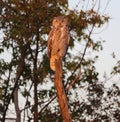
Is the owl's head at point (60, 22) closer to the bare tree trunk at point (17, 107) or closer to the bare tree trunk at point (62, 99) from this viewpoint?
the bare tree trunk at point (62, 99)

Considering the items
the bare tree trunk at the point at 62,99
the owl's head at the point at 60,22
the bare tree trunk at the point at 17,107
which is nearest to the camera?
the bare tree trunk at the point at 62,99

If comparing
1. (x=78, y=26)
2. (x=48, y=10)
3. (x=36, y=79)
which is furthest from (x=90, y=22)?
(x=36, y=79)

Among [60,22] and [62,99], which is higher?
[60,22]

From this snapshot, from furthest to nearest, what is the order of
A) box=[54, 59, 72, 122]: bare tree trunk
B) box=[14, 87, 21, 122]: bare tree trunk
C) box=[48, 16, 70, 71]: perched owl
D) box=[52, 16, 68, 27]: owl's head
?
box=[14, 87, 21, 122]: bare tree trunk
box=[52, 16, 68, 27]: owl's head
box=[48, 16, 70, 71]: perched owl
box=[54, 59, 72, 122]: bare tree trunk

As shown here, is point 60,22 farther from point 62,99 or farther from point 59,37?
point 62,99

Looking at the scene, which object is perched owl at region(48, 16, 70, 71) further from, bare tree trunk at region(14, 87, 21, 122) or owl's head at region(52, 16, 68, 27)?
bare tree trunk at region(14, 87, 21, 122)

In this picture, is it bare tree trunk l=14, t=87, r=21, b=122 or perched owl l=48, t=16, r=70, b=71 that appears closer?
perched owl l=48, t=16, r=70, b=71

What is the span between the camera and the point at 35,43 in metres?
11.9

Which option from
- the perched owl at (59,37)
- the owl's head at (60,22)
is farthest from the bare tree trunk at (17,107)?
the owl's head at (60,22)

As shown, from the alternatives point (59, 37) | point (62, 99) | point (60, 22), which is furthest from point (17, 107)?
point (62, 99)

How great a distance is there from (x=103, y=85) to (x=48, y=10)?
4450 millimetres

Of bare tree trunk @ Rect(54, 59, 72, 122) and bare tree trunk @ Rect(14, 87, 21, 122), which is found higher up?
bare tree trunk @ Rect(14, 87, 21, 122)

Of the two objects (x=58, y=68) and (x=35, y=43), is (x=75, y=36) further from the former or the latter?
(x=58, y=68)

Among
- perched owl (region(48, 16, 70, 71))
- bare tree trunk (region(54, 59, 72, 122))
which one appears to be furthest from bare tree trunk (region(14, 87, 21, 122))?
bare tree trunk (region(54, 59, 72, 122))
